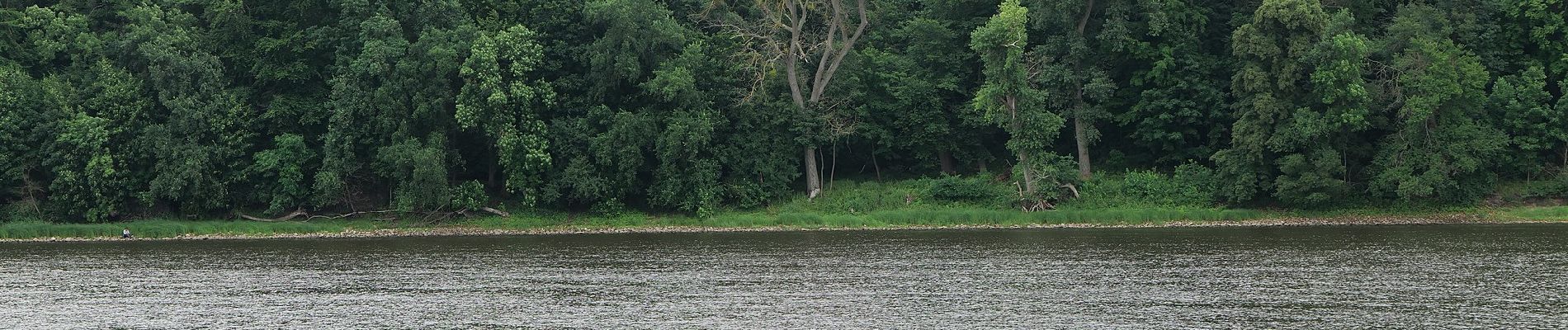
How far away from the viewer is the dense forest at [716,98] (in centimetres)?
5694

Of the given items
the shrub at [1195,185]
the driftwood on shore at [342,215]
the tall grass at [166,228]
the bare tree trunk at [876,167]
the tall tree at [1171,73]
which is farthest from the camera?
the bare tree trunk at [876,167]

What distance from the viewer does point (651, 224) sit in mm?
60938

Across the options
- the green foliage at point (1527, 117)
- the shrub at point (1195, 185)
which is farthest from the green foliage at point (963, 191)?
the green foliage at point (1527, 117)

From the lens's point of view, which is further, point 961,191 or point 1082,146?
point 1082,146

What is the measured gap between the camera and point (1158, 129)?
62719mm

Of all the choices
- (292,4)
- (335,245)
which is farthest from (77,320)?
(292,4)

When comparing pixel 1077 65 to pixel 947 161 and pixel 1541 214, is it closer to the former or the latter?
pixel 947 161

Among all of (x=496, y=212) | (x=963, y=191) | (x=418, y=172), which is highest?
(x=418, y=172)

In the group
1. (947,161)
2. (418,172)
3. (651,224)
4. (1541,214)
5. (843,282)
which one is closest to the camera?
(843,282)

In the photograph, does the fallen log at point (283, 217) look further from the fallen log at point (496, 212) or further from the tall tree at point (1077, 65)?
the tall tree at point (1077, 65)

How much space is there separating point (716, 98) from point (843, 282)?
1072 inches

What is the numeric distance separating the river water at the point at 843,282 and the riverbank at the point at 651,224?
11.9 feet

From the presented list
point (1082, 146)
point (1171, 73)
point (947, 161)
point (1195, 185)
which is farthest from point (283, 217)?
point (1171, 73)

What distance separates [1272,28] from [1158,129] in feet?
25.2
